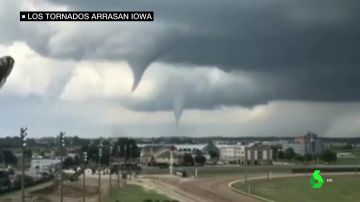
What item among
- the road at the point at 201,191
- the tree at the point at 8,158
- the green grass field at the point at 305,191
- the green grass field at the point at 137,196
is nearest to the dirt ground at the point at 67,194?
the green grass field at the point at 137,196

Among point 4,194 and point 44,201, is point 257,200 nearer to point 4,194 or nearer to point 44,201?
point 44,201

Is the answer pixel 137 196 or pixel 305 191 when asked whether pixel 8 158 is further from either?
pixel 305 191

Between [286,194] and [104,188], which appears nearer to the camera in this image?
[286,194]

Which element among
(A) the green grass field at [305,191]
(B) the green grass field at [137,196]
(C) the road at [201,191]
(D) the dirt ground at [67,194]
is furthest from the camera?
(A) the green grass field at [305,191]

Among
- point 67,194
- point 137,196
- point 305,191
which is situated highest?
point 137,196

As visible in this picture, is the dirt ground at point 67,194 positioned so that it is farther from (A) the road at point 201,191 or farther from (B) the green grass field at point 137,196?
(A) the road at point 201,191

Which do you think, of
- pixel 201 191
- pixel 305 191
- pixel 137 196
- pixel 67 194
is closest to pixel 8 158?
pixel 67 194

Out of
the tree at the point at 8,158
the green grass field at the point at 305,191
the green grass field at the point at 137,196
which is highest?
the tree at the point at 8,158

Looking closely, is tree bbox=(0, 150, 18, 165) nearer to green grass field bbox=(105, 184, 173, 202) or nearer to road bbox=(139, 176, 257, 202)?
road bbox=(139, 176, 257, 202)

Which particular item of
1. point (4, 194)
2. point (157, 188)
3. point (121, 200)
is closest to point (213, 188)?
point (157, 188)
